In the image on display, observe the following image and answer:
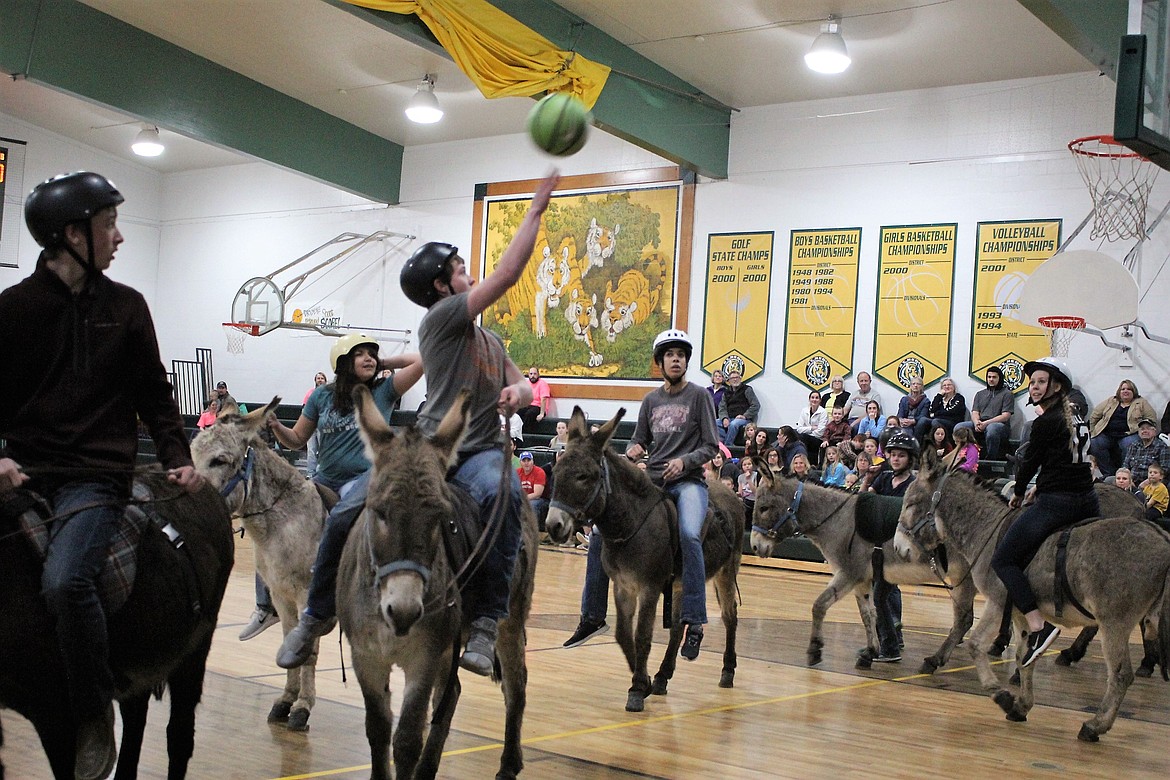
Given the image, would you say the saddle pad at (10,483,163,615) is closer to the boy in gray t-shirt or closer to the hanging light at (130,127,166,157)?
the boy in gray t-shirt

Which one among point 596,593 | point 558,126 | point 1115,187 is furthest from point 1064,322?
point 558,126

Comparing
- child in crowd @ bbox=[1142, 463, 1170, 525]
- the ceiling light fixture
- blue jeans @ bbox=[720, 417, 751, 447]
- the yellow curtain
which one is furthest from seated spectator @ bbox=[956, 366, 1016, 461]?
the yellow curtain

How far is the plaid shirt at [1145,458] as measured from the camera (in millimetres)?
13633

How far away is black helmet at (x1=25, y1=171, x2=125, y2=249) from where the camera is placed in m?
3.59

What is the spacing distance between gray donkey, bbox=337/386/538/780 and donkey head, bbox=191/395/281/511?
6.89 feet

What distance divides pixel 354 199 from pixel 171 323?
260 inches

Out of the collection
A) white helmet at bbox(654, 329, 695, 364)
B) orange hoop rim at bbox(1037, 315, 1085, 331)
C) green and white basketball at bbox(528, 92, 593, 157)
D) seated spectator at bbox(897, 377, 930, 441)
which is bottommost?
seated spectator at bbox(897, 377, 930, 441)

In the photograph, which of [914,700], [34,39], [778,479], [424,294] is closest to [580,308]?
[34,39]

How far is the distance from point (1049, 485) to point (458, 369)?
443 cm

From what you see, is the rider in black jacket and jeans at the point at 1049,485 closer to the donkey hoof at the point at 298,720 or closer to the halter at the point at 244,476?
the donkey hoof at the point at 298,720

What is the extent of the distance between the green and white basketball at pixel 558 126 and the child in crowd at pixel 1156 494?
10024mm

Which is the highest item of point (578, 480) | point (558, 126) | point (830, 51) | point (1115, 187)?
point (830, 51)

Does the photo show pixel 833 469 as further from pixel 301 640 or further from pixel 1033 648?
pixel 301 640

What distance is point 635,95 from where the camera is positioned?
1767 centimetres
